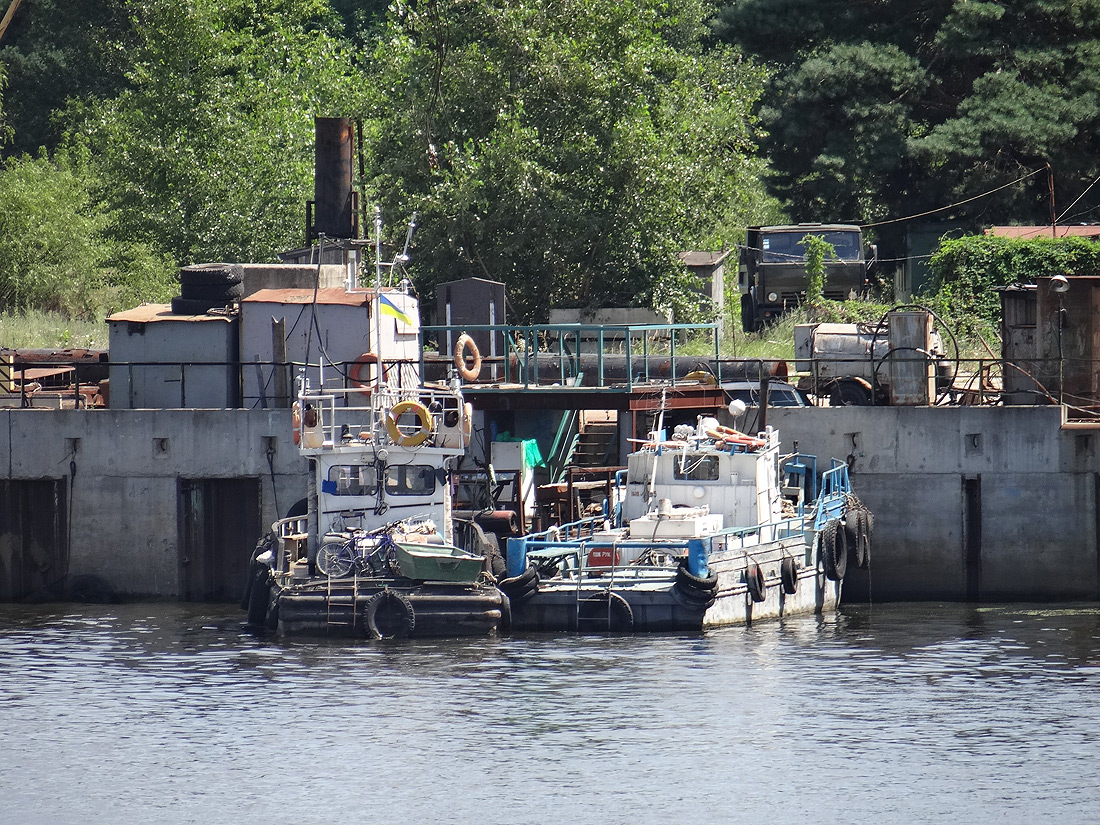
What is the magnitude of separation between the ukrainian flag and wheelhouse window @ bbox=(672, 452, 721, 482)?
19.4 feet

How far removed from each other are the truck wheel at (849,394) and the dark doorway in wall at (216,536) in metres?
10.8

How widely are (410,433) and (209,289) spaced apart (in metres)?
8.38

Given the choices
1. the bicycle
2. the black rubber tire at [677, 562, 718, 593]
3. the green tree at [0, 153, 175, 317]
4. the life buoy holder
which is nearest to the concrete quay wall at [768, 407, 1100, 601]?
the black rubber tire at [677, 562, 718, 593]

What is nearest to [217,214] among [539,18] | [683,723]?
[539,18]

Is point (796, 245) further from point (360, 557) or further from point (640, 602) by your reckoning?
point (360, 557)

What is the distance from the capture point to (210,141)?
150 ft

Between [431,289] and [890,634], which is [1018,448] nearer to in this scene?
[890,634]

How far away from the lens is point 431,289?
38.2 meters

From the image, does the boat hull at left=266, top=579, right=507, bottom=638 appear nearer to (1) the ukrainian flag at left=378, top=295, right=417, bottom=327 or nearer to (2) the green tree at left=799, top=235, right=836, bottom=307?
(1) the ukrainian flag at left=378, top=295, right=417, bottom=327

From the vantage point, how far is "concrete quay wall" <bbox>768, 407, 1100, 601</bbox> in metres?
28.6

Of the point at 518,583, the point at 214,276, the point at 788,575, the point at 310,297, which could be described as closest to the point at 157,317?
the point at 214,276

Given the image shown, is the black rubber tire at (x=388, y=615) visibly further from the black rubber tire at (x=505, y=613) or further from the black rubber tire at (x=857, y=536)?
the black rubber tire at (x=857, y=536)

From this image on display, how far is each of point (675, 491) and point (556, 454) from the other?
3.99 meters

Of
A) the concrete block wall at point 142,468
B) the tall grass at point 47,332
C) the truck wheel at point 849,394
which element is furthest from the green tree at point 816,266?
the tall grass at point 47,332
